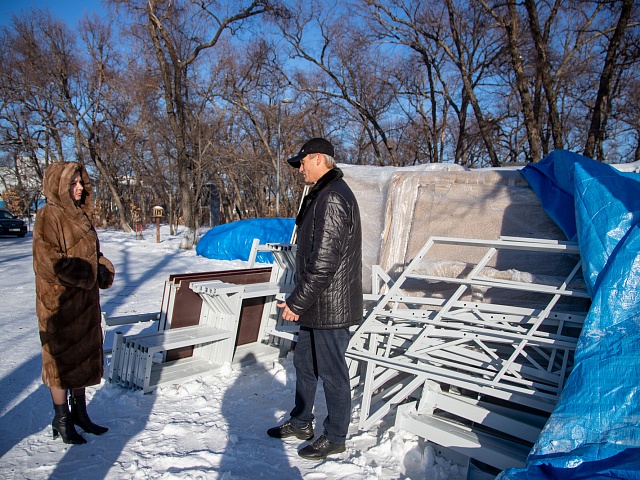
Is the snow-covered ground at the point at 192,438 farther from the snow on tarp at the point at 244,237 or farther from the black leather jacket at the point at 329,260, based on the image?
the snow on tarp at the point at 244,237

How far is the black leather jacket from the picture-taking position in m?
2.84

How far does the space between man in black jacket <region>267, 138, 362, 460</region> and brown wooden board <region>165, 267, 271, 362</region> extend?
1843 millimetres

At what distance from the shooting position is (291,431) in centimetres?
327

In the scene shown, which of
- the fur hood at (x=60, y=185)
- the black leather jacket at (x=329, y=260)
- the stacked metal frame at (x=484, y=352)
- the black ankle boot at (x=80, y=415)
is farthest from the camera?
the black ankle boot at (x=80, y=415)

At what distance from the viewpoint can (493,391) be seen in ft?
9.64

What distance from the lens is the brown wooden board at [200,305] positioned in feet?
15.1

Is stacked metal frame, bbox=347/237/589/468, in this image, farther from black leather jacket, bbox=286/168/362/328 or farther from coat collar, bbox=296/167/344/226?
coat collar, bbox=296/167/344/226

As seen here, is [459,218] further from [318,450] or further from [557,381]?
[318,450]

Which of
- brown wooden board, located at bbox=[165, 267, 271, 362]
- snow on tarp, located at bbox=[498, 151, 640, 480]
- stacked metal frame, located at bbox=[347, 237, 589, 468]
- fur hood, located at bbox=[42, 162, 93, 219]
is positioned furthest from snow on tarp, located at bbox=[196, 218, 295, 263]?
snow on tarp, located at bbox=[498, 151, 640, 480]

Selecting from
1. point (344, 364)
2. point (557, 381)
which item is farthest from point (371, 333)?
point (557, 381)

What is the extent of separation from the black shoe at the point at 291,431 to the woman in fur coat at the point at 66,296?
3.95 ft

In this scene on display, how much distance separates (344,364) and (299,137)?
24164 mm

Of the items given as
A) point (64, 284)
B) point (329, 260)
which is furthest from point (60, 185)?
point (329, 260)

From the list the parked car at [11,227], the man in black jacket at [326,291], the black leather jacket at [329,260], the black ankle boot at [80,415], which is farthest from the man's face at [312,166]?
the parked car at [11,227]
